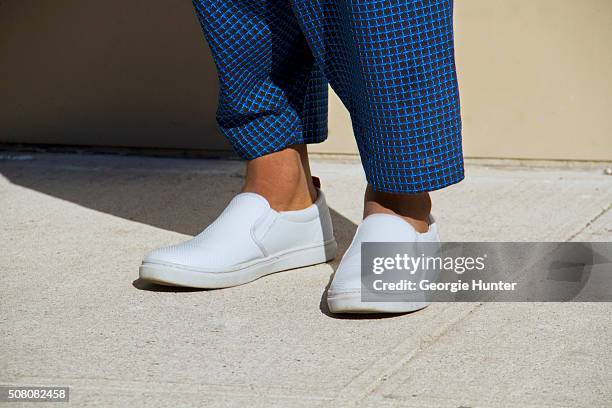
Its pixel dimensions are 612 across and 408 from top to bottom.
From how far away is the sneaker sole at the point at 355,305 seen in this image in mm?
1308

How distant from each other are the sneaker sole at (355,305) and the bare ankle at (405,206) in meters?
0.16

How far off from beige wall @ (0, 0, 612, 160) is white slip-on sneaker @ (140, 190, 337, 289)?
0.74 m

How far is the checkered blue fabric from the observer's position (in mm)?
1281

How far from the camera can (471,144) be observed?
2.23m

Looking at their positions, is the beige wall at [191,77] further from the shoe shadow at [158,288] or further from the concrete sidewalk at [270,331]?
the shoe shadow at [158,288]

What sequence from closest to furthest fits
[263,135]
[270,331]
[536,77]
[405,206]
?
[270,331] < [405,206] < [263,135] < [536,77]

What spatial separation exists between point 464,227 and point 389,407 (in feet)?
2.60

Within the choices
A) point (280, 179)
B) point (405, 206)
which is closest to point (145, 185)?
point (280, 179)

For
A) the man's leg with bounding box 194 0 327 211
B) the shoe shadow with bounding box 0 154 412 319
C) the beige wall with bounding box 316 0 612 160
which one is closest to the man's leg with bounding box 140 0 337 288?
the man's leg with bounding box 194 0 327 211

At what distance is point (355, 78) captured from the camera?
135 cm

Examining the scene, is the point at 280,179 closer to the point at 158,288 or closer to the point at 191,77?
the point at 158,288

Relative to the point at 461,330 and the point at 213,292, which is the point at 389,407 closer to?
the point at 461,330

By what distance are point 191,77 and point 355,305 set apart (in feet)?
4.16

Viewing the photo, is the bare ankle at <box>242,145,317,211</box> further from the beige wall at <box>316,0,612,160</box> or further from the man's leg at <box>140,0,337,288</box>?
the beige wall at <box>316,0,612,160</box>
